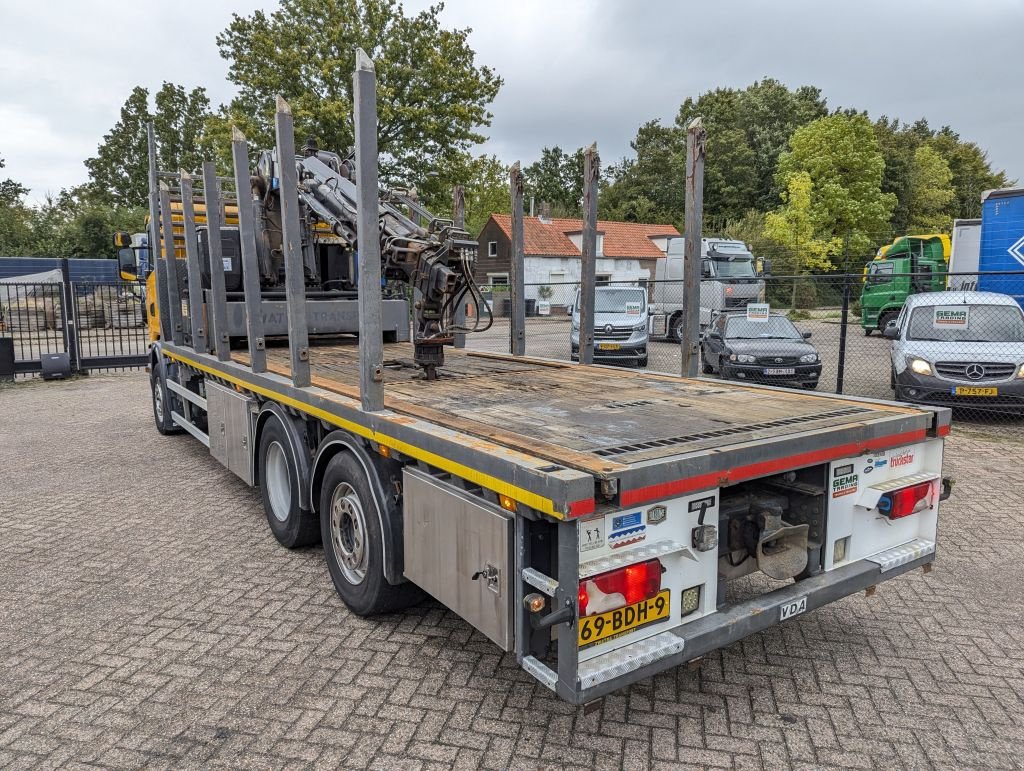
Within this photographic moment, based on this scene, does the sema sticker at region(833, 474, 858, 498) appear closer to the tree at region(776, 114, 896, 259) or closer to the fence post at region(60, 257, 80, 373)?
the fence post at region(60, 257, 80, 373)

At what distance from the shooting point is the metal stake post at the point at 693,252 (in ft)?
18.9

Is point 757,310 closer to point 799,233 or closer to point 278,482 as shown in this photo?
point 278,482

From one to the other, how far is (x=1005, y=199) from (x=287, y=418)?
15297 millimetres

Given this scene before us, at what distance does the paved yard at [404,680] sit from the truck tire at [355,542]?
0.60ft

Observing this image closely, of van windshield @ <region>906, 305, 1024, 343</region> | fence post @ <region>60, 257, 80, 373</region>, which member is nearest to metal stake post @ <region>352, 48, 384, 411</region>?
van windshield @ <region>906, 305, 1024, 343</region>

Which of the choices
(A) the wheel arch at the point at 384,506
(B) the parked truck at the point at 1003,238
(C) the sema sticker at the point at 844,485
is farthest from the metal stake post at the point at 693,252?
(B) the parked truck at the point at 1003,238

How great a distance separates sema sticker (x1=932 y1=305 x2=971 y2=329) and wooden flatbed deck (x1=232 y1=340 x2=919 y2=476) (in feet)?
23.4

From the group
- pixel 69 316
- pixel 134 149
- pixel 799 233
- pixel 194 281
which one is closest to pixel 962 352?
pixel 194 281

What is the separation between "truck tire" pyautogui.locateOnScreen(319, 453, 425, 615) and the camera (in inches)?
150

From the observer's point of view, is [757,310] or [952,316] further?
[757,310]

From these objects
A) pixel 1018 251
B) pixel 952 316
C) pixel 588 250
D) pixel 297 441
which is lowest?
pixel 297 441

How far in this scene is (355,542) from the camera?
4.15 m

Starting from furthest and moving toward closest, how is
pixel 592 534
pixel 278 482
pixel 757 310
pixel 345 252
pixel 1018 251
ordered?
pixel 1018 251
pixel 757 310
pixel 345 252
pixel 278 482
pixel 592 534

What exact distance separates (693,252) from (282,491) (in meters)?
3.78
